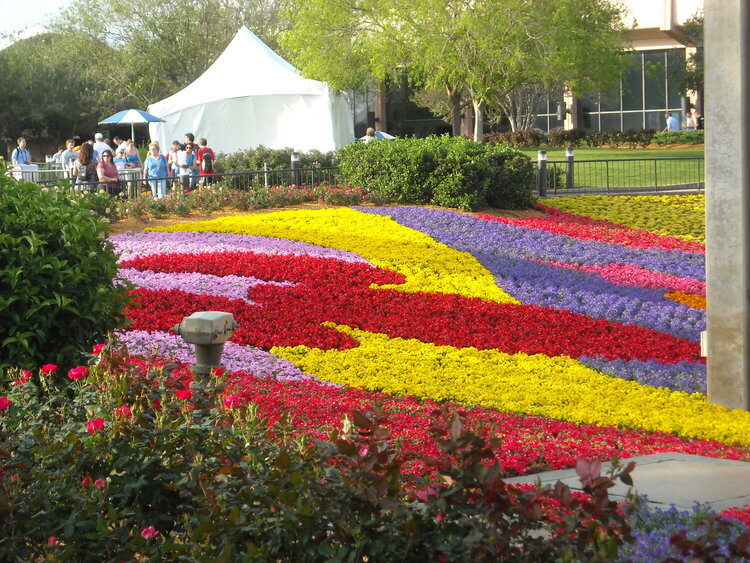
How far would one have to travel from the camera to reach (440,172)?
58.7ft

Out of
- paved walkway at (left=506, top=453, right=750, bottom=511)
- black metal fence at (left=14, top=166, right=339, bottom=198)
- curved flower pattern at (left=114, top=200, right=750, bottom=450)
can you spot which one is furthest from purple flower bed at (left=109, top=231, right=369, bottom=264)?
paved walkway at (left=506, top=453, right=750, bottom=511)

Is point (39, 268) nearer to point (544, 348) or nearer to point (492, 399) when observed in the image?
point (492, 399)

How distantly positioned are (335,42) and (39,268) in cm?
2213

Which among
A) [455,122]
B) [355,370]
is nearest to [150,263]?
[355,370]

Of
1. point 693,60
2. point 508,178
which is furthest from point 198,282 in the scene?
point 693,60

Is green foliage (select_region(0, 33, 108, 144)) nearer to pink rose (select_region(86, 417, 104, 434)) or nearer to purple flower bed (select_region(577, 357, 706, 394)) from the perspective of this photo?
purple flower bed (select_region(577, 357, 706, 394))

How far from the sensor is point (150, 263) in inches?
468

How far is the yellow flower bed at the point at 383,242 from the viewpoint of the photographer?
1199 centimetres

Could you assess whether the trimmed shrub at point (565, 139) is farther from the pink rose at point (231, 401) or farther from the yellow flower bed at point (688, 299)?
the pink rose at point (231, 401)

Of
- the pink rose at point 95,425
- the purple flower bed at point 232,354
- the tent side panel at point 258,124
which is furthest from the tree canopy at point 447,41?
the pink rose at point 95,425

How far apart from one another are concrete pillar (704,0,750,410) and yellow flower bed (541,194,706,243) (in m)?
10.8

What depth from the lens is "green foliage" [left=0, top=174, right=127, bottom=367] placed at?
241 inches

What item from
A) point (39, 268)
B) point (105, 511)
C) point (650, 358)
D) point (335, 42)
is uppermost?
point (335, 42)

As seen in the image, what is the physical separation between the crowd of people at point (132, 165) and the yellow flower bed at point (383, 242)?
2.15 m
